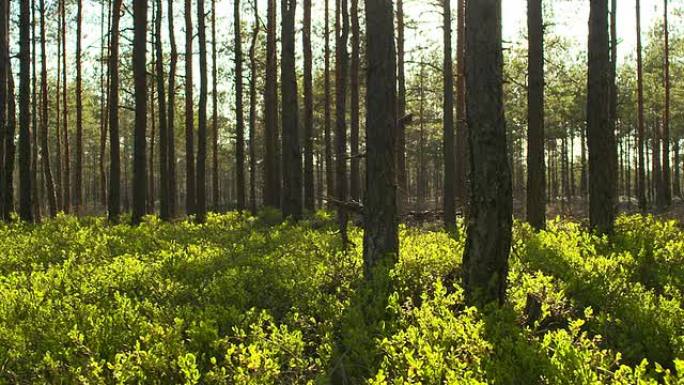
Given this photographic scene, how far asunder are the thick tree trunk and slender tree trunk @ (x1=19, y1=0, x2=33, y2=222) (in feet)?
24.3

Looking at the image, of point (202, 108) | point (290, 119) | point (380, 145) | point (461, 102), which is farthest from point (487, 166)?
point (202, 108)

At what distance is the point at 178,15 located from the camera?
23.9 metres

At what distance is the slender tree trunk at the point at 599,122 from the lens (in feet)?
32.1

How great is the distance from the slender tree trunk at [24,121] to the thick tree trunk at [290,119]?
7414 millimetres

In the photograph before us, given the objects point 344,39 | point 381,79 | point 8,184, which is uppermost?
point 344,39

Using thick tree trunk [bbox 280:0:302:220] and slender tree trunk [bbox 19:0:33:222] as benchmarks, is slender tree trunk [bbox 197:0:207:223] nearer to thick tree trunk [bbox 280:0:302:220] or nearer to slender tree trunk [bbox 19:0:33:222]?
thick tree trunk [bbox 280:0:302:220]

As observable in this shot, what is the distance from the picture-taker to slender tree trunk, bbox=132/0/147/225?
1461 cm

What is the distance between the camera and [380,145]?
6.84 m

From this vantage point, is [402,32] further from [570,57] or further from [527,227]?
[570,57]

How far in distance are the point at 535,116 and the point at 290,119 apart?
7038 millimetres

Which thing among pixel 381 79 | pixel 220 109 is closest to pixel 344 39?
pixel 381 79

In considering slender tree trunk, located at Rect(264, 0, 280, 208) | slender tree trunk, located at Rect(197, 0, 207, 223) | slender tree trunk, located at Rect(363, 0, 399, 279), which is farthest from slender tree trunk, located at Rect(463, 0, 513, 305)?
slender tree trunk, located at Rect(264, 0, 280, 208)

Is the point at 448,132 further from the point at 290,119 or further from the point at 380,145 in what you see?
the point at 380,145

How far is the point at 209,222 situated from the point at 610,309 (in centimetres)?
1315
